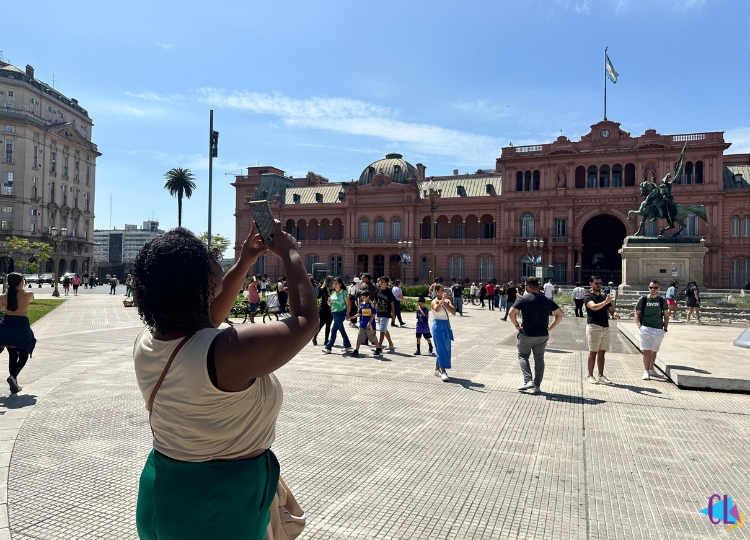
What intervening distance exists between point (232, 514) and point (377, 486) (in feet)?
9.65

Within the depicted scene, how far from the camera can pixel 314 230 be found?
207ft

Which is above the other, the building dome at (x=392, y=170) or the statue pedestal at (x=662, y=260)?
the building dome at (x=392, y=170)

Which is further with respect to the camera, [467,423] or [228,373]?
[467,423]

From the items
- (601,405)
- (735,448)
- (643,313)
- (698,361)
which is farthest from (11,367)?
(698,361)

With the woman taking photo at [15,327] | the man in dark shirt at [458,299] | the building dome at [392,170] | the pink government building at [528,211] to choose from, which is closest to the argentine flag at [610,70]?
the pink government building at [528,211]

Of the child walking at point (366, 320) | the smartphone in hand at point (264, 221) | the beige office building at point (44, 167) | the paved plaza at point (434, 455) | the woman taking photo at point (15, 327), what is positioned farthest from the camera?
the beige office building at point (44, 167)

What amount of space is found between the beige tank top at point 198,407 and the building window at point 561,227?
168 feet

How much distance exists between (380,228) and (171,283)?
185ft

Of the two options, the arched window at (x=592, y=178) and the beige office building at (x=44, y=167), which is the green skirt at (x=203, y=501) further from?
the beige office building at (x=44, y=167)

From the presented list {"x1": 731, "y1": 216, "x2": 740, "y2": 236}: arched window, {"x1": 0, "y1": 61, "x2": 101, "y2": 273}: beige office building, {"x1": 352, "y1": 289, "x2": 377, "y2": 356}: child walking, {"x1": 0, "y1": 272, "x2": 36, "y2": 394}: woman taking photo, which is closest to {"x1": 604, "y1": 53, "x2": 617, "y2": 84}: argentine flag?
{"x1": 731, "y1": 216, "x2": 740, "y2": 236}: arched window

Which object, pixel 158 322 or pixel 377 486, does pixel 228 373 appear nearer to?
pixel 158 322

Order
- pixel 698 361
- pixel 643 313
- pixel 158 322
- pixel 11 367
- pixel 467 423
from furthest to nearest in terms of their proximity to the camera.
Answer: pixel 698 361
pixel 643 313
pixel 11 367
pixel 467 423
pixel 158 322

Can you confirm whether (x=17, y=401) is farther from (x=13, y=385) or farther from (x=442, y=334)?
(x=442, y=334)

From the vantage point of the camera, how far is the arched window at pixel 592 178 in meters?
49.4
